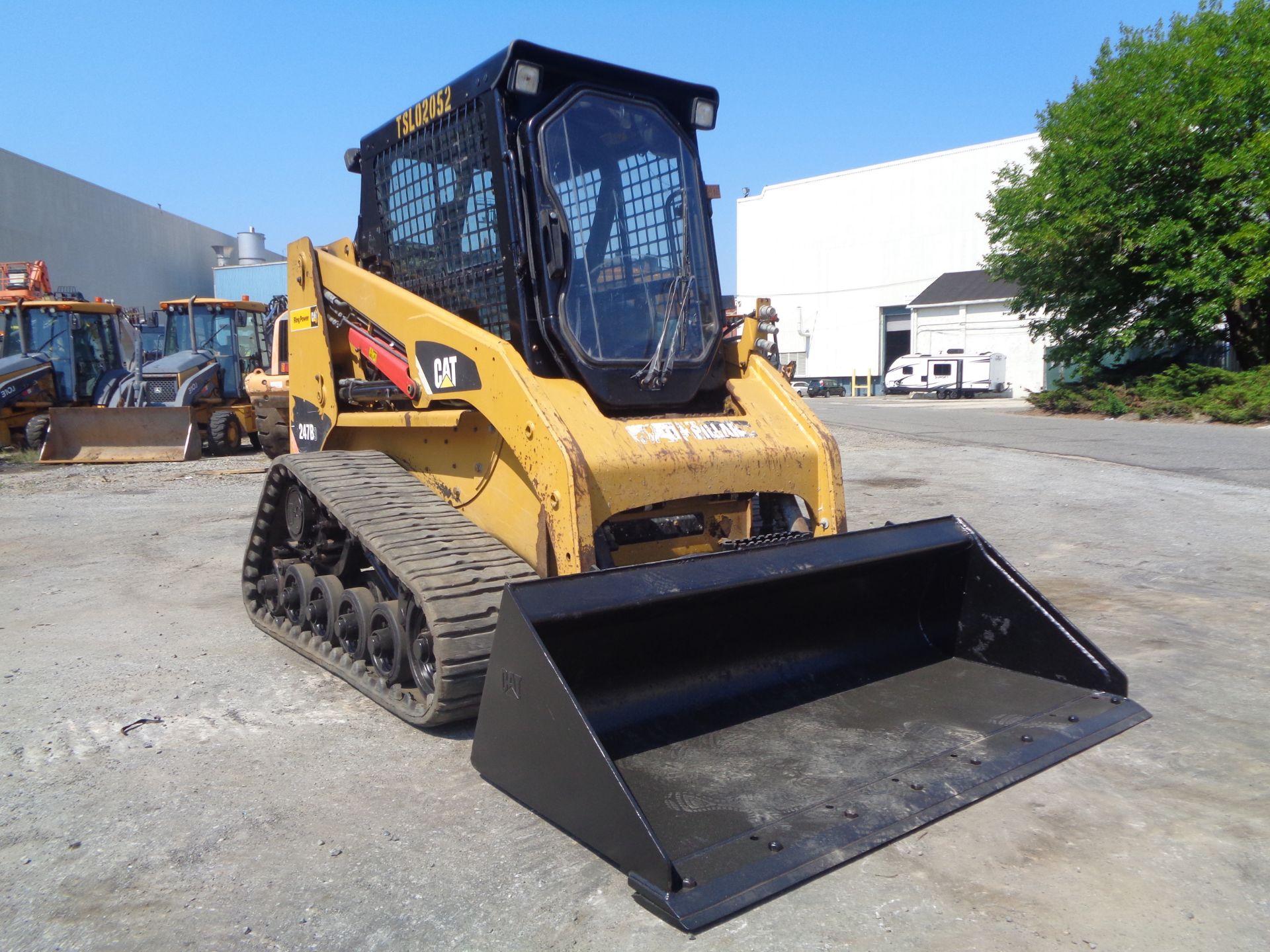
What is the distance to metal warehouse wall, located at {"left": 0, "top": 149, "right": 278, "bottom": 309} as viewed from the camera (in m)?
29.3

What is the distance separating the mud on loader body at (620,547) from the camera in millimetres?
3182

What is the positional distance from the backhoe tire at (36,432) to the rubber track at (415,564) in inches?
508

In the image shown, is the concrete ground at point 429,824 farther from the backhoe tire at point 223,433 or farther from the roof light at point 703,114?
the backhoe tire at point 223,433

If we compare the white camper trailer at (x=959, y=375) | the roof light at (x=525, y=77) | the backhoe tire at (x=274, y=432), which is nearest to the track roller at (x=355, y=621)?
the roof light at (x=525, y=77)

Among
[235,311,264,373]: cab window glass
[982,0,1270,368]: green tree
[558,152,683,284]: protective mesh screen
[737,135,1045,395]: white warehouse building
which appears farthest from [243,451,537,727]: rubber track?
[737,135,1045,395]: white warehouse building

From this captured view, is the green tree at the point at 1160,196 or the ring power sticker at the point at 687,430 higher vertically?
the green tree at the point at 1160,196

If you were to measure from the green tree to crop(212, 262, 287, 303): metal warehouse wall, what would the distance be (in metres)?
24.7

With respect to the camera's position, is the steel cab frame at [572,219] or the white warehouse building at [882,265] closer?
the steel cab frame at [572,219]

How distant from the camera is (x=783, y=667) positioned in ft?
13.4

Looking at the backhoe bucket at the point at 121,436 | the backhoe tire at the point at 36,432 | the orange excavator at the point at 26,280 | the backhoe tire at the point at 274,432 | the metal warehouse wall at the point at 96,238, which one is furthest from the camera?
the metal warehouse wall at the point at 96,238

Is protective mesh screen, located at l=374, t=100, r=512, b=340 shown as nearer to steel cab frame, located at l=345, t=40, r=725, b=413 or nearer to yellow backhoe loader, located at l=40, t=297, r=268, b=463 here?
steel cab frame, located at l=345, t=40, r=725, b=413

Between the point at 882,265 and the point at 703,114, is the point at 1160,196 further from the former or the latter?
the point at 882,265

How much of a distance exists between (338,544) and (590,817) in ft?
8.46

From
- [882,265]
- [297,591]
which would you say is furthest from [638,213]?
[882,265]
